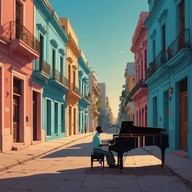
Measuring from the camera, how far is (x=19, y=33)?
16.7 metres

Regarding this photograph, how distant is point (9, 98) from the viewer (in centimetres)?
1559

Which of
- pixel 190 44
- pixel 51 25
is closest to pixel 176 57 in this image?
pixel 190 44

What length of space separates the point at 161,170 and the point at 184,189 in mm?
2874

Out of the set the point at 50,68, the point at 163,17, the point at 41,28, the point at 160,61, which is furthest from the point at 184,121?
the point at 50,68

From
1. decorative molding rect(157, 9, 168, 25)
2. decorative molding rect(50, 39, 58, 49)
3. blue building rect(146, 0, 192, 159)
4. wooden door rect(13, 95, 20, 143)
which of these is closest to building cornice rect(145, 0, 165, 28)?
blue building rect(146, 0, 192, 159)

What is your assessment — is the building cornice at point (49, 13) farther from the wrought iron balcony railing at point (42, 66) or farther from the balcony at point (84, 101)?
the balcony at point (84, 101)

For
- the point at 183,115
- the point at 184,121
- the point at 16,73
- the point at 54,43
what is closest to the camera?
the point at 184,121

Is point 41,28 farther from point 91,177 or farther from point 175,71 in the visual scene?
point 91,177

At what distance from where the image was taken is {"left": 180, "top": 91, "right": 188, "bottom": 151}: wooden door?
14205mm

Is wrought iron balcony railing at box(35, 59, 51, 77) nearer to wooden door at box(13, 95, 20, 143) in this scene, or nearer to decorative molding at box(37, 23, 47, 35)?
decorative molding at box(37, 23, 47, 35)

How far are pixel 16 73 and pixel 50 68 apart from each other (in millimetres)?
7446

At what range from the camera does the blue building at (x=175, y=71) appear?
1304 centimetres

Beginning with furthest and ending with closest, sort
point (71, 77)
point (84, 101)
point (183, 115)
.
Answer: point (84, 101) → point (71, 77) → point (183, 115)

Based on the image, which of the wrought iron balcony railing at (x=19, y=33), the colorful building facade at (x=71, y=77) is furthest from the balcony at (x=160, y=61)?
the colorful building facade at (x=71, y=77)
